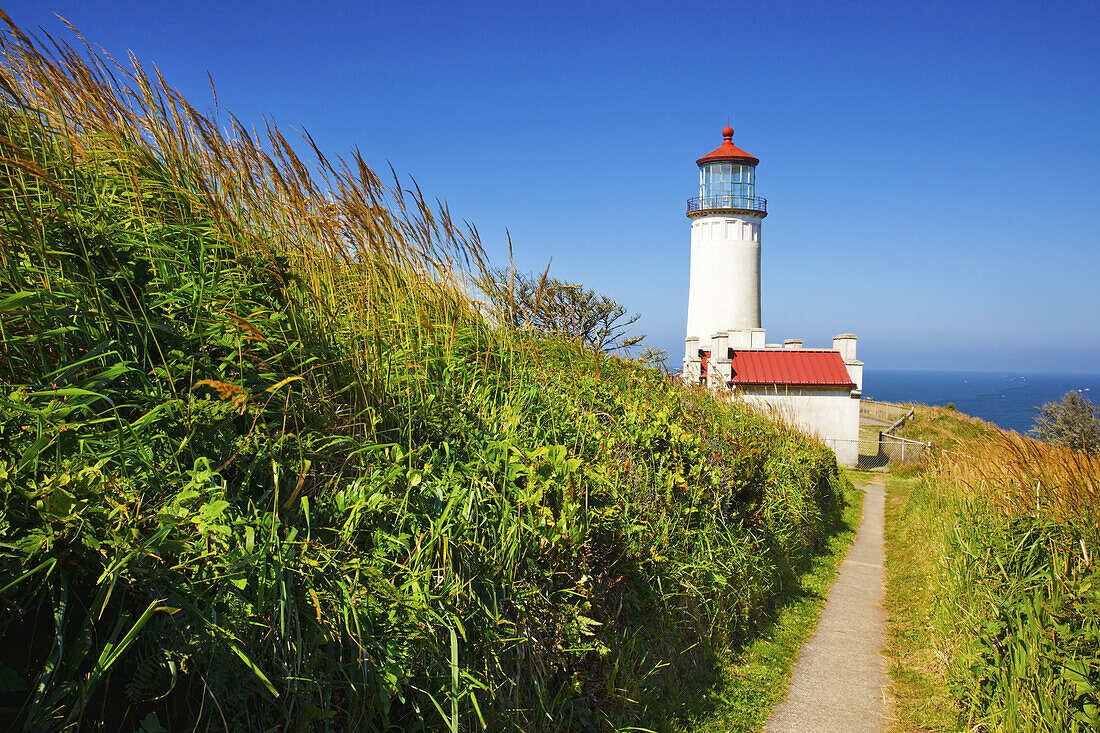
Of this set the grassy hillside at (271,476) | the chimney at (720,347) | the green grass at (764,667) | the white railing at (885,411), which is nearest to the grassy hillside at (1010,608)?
the green grass at (764,667)

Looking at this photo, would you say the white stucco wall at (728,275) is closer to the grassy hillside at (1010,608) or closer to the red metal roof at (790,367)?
the red metal roof at (790,367)

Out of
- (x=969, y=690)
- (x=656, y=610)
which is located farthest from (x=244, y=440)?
(x=969, y=690)

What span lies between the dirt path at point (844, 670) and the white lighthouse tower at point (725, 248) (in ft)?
70.1

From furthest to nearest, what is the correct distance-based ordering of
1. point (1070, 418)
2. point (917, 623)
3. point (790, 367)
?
point (1070, 418) < point (790, 367) < point (917, 623)

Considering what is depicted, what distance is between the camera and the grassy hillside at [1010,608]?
3926 mm

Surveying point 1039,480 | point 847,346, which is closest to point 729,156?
point 847,346

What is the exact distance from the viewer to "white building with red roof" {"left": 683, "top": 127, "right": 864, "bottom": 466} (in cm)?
2453

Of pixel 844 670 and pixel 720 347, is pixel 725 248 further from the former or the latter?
pixel 844 670

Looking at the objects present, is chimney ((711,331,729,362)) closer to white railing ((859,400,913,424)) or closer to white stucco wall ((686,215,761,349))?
white stucco wall ((686,215,761,349))

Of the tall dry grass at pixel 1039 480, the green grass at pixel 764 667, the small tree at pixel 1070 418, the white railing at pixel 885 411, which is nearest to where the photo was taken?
the green grass at pixel 764 667

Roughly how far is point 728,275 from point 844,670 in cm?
2520

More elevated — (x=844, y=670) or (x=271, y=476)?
(x=271, y=476)

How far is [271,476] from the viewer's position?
2502mm

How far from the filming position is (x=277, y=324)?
112 inches
